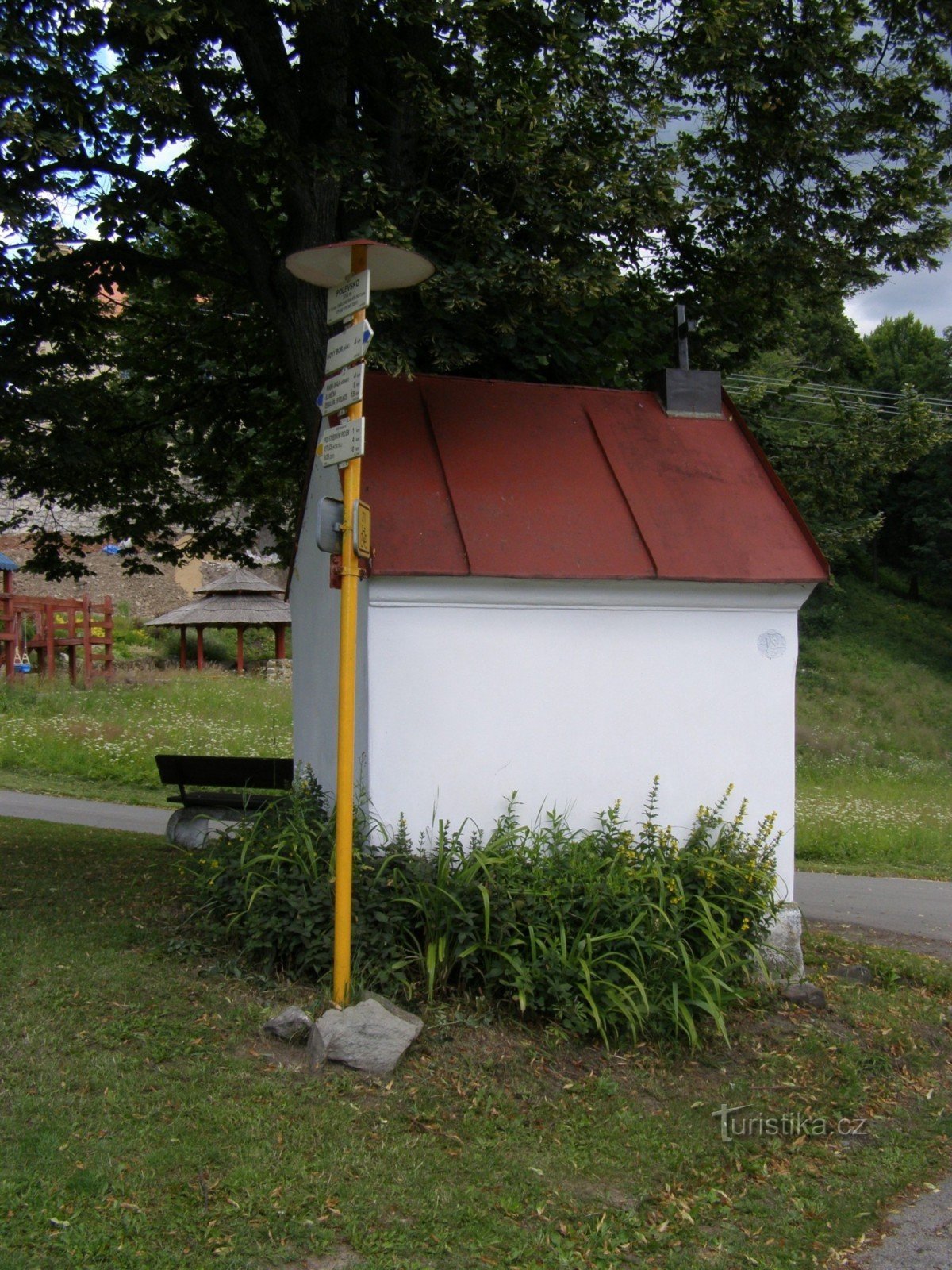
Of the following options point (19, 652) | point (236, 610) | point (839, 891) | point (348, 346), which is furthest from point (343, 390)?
point (19, 652)

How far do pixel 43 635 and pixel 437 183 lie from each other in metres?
26.7

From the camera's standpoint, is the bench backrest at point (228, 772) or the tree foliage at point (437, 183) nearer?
the tree foliage at point (437, 183)

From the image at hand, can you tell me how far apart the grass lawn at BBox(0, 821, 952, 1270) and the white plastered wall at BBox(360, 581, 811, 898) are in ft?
4.13

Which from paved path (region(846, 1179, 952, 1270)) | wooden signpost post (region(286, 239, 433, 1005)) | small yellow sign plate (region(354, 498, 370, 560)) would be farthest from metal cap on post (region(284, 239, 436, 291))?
paved path (region(846, 1179, 952, 1270))

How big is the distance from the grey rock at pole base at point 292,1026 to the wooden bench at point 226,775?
3.64 meters

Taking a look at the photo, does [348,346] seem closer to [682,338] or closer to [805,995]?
[682,338]

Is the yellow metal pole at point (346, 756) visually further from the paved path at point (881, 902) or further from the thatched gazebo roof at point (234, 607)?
the thatched gazebo roof at point (234, 607)

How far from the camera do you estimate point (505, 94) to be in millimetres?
7309

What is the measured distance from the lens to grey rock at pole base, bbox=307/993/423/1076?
5.07 metres

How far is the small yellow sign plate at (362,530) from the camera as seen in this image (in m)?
5.50

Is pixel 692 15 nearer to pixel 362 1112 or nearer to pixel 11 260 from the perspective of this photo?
pixel 11 260

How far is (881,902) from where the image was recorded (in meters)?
11.0

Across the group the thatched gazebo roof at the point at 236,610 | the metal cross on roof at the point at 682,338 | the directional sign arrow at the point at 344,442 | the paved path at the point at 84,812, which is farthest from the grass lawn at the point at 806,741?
the directional sign arrow at the point at 344,442

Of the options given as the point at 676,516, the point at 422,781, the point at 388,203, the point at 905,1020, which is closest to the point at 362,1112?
the point at 422,781
